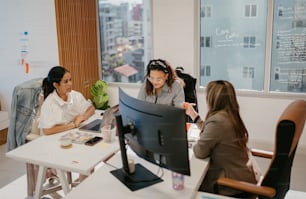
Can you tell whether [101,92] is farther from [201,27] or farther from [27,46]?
[201,27]

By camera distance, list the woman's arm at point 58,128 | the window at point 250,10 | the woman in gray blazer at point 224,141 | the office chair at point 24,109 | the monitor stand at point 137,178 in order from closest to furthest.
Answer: the monitor stand at point 137,178
the woman in gray blazer at point 224,141
the woman's arm at point 58,128
the office chair at point 24,109
the window at point 250,10

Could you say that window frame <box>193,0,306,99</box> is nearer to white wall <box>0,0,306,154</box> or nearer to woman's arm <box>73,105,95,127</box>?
white wall <box>0,0,306,154</box>

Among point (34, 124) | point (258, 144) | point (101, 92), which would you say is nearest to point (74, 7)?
point (101, 92)

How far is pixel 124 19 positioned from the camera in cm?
491

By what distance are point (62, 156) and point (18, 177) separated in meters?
1.59

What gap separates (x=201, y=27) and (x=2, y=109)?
3.14 m

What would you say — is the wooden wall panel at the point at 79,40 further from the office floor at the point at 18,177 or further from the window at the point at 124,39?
the office floor at the point at 18,177

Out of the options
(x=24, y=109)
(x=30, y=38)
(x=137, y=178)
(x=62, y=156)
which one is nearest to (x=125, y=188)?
(x=137, y=178)

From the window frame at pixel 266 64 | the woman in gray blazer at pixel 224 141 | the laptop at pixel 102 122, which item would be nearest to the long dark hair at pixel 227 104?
the woman in gray blazer at pixel 224 141

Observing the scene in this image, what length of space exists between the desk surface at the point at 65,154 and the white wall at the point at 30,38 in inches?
86.5

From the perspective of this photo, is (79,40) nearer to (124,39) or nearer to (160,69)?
(124,39)

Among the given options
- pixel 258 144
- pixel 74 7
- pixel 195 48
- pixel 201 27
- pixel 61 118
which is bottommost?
pixel 258 144

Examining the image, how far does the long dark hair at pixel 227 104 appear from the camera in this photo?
196 cm

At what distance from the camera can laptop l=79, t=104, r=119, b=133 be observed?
2627mm
